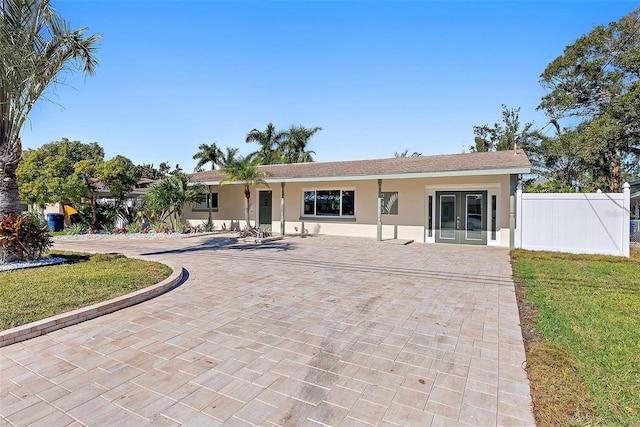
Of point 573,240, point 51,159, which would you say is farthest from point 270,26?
point 51,159

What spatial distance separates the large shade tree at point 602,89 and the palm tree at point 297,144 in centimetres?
1819

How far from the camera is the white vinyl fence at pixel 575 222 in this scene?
1005 cm

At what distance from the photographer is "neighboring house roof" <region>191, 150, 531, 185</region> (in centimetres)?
1149

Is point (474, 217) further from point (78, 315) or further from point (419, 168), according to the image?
point (78, 315)

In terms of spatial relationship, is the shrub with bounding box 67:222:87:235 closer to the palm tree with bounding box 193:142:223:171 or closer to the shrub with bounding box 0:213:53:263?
the shrub with bounding box 0:213:53:263

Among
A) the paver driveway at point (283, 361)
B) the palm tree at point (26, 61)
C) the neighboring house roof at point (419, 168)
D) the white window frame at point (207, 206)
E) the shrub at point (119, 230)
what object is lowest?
the paver driveway at point (283, 361)

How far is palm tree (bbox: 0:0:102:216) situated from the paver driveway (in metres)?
5.61

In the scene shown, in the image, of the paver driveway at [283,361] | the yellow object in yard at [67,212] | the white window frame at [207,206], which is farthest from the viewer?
the yellow object in yard at [67,212]

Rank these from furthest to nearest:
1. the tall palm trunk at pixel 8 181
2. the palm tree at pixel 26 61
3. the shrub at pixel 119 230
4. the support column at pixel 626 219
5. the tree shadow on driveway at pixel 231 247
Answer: the shrub at pixel 119 230, the tree shadow on driveway at pixel 231 247, the support column at pixel 626 219, the tall palm trunk at pixel 8 181, the palm tree at pixel 26 61

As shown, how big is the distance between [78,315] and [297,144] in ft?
89.4

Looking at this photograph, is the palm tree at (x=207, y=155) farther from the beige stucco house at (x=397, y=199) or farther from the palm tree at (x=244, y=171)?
the palm tree at (x=244, y=171)

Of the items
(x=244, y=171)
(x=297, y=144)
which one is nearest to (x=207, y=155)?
(x=297, y=144)

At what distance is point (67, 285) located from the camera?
224 inches

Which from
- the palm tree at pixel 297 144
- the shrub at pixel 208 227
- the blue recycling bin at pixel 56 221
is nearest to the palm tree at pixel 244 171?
the shrub at pixel 208 227
